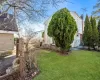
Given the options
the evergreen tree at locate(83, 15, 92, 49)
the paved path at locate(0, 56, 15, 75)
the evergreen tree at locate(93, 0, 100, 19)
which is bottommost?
the paved path at locate(0, 56, 15, 75)

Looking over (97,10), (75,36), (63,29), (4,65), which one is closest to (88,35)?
(75,36)

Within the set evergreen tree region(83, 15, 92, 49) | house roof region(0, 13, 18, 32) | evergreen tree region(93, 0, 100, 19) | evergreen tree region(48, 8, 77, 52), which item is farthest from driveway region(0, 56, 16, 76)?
evergreen tree region(93, 0, 100, 19)

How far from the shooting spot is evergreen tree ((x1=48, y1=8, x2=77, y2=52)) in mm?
14195

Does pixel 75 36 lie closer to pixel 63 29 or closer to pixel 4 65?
pixel 63 29

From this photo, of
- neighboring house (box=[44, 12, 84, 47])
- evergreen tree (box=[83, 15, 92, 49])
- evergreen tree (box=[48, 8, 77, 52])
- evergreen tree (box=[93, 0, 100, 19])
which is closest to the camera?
evergreen tree (box=[48, 8, 77, 52])

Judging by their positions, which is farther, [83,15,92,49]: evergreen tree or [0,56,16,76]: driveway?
[83,15,92,49]: evergreen tree

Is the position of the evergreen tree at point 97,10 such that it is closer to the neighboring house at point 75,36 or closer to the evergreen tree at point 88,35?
the evergreen tree at point 88,35

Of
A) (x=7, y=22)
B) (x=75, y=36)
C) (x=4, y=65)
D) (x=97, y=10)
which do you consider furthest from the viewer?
(x=75, y=36)

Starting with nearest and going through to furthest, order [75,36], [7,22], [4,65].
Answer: [7,22]
[4,65]
[75,36]

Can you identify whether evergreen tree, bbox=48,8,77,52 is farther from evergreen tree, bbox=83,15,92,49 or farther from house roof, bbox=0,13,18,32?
evergreen tree, bbox=83,15,92,49

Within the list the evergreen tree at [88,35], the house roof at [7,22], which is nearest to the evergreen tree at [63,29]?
the house roof at [7,22]

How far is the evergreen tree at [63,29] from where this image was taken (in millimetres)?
14195

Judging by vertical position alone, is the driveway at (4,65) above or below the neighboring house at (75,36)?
below

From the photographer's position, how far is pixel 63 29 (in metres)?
14.3
